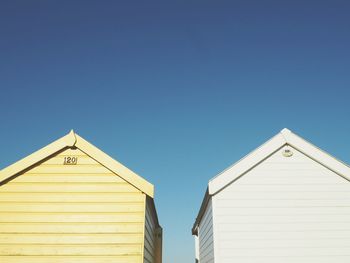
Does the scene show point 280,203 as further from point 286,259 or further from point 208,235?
point 208,235

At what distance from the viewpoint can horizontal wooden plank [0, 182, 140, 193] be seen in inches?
336

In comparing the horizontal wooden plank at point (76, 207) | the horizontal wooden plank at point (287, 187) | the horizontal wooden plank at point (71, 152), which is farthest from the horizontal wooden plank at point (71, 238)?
the horizontal wooden plank at point (287, 187)

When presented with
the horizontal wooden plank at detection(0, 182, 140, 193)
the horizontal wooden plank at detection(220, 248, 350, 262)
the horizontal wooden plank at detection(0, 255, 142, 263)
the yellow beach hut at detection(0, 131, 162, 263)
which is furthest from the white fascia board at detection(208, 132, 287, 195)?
the horizontal wooden plank at detection(0, 255, 142, 263)

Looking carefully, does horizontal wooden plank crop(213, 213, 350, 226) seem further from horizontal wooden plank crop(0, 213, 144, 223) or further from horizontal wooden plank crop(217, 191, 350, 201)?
horizontal wooden plank crop(0, 213, 144, 223)

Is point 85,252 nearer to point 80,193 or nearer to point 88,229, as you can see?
point 88,229

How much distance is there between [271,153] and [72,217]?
614cm

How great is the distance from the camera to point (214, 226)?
9211mm

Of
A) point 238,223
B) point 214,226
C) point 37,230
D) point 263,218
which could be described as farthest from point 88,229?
point 263,218

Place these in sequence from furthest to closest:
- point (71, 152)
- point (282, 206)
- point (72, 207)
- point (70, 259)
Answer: point (282, 206) → point (71, 152) → point (72, 207) → point (70, 259)

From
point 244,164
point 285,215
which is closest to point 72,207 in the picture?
point 244,164

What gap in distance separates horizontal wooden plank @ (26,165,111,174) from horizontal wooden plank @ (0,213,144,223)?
1.12 m

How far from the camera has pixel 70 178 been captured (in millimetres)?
8656

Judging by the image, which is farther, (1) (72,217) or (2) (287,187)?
(2) (287,187)

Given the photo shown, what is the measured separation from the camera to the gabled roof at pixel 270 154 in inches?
379
